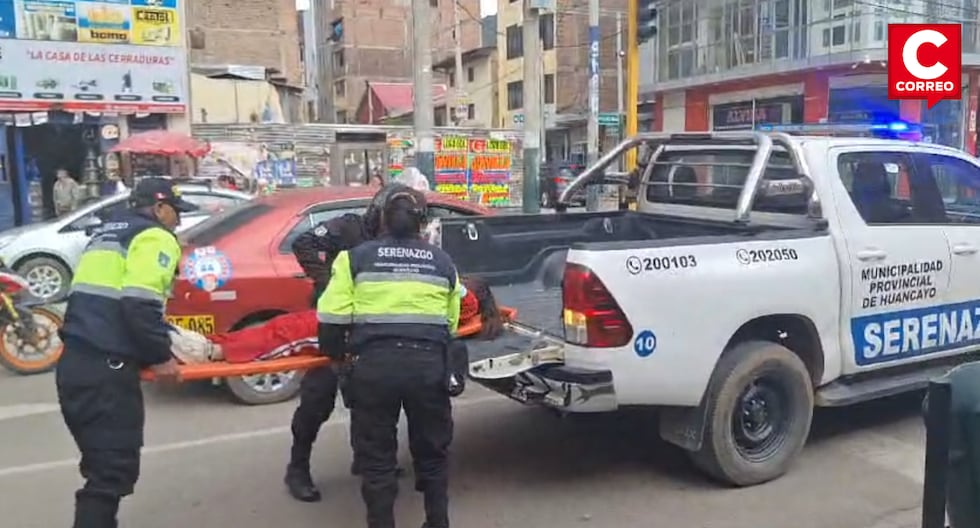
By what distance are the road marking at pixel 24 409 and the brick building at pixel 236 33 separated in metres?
27.6

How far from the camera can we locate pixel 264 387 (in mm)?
6188

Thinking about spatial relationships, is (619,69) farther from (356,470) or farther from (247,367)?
(247,367)

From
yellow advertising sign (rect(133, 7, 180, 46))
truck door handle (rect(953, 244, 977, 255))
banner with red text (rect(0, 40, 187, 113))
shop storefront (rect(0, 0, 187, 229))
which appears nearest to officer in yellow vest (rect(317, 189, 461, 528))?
truck door handle (rect(953, 244, 977, 255))

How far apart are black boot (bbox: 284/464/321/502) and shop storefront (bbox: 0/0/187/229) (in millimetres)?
13727

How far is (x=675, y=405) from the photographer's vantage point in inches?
165

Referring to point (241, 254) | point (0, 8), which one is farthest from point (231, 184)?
point (241, 254)

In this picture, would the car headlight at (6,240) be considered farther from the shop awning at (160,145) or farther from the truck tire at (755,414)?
the truck tire at (755,414)

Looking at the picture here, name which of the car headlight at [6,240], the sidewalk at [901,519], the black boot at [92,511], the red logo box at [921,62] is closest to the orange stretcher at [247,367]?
the black boot at [92,511]

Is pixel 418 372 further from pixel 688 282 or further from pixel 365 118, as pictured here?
pixel 365 118

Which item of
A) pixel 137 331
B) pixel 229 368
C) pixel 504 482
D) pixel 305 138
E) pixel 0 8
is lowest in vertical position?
pixel 504 482

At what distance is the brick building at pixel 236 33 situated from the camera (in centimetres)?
3362

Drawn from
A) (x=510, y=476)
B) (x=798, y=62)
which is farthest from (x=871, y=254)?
(x=798, y=62)

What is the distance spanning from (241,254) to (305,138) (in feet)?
46.0

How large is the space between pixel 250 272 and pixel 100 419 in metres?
2.74
